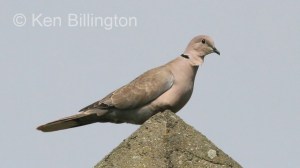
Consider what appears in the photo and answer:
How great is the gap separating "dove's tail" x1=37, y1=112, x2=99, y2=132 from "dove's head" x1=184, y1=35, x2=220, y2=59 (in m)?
2.07

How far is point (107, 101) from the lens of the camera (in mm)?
12984

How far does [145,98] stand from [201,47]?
153cm

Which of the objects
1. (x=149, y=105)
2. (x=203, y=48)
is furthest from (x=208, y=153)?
(x=203, y=48)

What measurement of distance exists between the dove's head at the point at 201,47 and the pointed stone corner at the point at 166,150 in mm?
3424

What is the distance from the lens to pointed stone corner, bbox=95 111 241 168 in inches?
378

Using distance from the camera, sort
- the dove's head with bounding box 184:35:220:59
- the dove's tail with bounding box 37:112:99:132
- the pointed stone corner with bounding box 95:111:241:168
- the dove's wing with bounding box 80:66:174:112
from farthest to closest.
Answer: the dove's head with bounding box 184:35:220:59
the dove's wing with bounding box 80:66:174:112
the dove's tail with bounding box 37:112:99:132
the pointed stone corner with bounding box 95:111:241:168

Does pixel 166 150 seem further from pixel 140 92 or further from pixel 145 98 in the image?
pixel 140 92

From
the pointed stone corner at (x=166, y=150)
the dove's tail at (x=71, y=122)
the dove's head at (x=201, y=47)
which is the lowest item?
the dove's tail at (x=71, y=122)

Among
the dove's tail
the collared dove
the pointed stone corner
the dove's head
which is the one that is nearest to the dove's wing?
the collared dove

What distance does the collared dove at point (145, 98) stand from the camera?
12727 millimetres

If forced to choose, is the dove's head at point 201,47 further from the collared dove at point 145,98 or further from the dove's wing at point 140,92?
the dove's wing at point 140,92

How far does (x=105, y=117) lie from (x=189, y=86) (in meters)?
1.56

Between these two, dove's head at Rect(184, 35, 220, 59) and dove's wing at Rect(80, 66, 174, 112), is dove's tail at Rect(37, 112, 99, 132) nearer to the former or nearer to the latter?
dove's wing at Rect(80, 66, 174, 112)

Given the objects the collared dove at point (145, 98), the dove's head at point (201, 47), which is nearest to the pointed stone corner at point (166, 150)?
the collared dove at point (145, 98)
